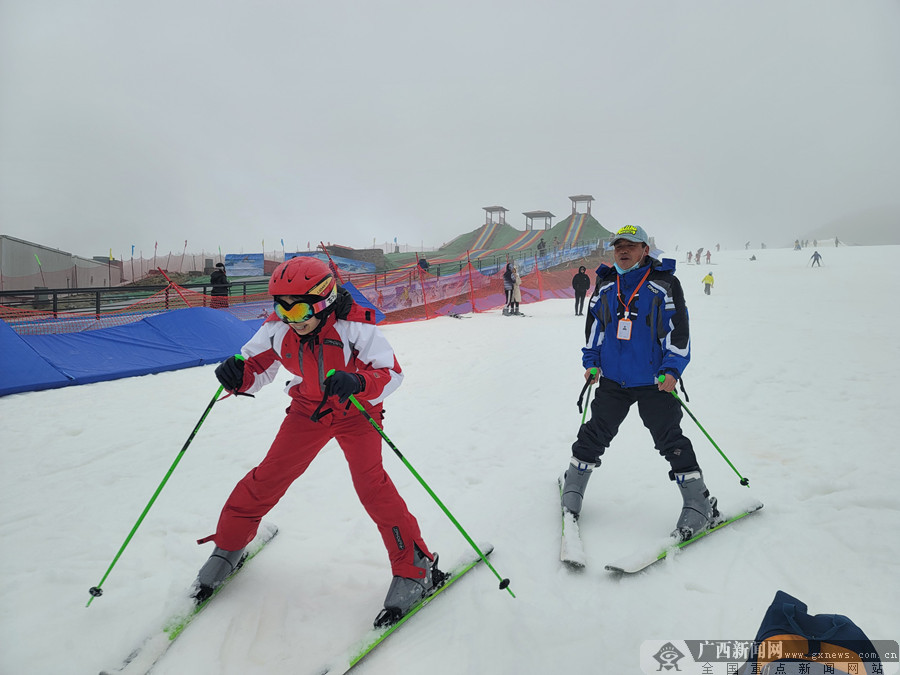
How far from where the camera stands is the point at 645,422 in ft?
9.32

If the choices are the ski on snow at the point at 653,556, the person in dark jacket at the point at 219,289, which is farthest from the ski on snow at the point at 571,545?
the person in dark jacket at the point at 219,289

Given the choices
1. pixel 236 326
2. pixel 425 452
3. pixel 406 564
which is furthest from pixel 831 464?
pixel 236 326

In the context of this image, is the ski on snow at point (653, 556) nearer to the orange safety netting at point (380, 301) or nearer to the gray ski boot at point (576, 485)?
the gray ski boot at point (576, 485)

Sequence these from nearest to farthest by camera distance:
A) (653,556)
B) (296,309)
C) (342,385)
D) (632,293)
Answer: (342,385)
(296,309)
(653,556)
(632,293)

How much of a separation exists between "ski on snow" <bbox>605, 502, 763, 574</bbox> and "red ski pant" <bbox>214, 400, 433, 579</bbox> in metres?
1.07

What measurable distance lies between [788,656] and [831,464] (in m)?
3.07

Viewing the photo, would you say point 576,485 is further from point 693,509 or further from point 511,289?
point 511,289

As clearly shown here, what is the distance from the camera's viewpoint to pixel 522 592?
7.86ft

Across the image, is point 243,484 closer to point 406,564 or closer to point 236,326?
point 406,564

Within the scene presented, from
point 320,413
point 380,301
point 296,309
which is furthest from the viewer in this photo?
point 380,301

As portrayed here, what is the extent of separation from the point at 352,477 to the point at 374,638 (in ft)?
2.29

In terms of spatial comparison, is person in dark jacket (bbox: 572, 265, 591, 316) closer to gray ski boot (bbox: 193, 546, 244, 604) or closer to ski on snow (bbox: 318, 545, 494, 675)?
ski on snow (bbox: 318, 545, 494, 675)

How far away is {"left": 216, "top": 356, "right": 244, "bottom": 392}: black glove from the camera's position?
213cm

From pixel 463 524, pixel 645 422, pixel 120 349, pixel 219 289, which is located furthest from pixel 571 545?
pixel 219 289
